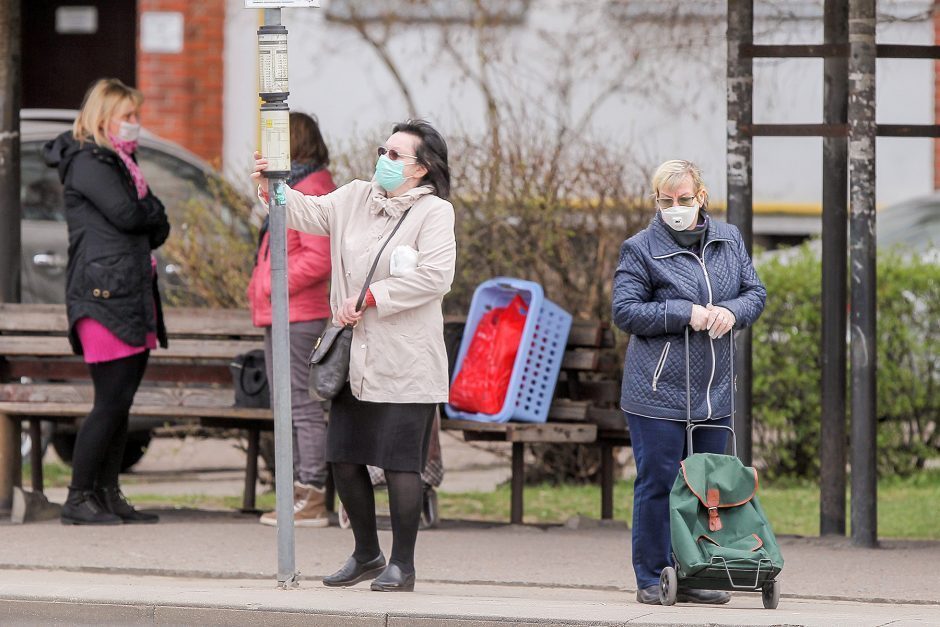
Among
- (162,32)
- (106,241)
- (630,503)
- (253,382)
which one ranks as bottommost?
(630,503)

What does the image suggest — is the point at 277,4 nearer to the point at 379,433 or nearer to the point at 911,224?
the point at 379,433

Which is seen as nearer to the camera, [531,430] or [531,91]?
[531,430]

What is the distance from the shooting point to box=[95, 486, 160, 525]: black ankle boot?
816 centimetres

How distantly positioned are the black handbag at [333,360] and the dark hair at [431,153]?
207 mm

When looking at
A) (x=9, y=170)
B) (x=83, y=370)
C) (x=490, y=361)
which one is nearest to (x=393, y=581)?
(x=490, y=361)

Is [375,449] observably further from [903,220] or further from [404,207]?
[903,220]

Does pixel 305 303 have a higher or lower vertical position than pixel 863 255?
lower

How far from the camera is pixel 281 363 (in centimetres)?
628

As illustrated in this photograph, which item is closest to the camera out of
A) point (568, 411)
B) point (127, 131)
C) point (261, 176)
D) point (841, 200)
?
point (261, 176)

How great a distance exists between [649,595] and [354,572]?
1.06 m

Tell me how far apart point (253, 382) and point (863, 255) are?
2771 millimetres

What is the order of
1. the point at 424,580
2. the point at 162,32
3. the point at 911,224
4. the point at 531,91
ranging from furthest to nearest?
the point at 162,32 → the point at 531,91 → the point at 911,224 → the point at 424,580

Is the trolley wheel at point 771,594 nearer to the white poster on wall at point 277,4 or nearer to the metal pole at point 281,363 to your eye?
the metal pole at point 281,363

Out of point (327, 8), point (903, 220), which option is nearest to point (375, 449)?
point (903, 220)
